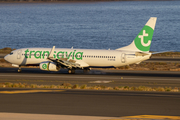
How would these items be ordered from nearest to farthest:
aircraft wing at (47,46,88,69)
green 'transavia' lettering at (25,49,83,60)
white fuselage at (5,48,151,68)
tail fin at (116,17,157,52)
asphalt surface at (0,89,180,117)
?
asphalt surface at (0,89,180,117) → aircraft wing at (47,46,88,69) → white fuselage at (5,48,151,68) → tail fin at (116,17,157,52) → green 'transavia' lettering at (25,49,83,60)

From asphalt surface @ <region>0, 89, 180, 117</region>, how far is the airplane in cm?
2093

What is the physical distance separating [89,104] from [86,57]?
86.8 ft

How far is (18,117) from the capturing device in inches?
764

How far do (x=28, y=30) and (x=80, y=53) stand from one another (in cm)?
14980

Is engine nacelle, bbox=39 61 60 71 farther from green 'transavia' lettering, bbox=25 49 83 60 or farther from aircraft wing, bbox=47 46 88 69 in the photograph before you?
green 'transavia' lettering, bbox=25 49 83 60

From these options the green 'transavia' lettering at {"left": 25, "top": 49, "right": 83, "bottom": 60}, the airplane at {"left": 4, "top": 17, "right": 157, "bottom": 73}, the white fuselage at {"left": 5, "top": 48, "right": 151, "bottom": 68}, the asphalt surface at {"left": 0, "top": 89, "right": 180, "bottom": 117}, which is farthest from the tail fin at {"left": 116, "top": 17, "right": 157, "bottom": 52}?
the asphalt surface at {"left": 0, "top": 89, "right": 180, "bottom": 117}

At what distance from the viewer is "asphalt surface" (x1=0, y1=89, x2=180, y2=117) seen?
2125cm

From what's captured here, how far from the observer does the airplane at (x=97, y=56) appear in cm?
4847

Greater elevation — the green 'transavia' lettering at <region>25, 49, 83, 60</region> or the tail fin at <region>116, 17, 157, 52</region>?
the tail fin at <region>116, 17, 157, 52</region>

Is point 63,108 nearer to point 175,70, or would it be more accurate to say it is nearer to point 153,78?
point 153,78

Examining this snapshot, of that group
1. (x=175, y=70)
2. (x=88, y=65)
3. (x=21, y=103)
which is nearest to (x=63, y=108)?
(x=21, y=103)

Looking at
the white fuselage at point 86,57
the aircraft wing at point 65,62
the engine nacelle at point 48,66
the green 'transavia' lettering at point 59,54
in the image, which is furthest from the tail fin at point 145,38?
the engine nacelle at point 48,66

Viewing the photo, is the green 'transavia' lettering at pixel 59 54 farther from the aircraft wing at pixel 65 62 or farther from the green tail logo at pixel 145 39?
the green tail logo at pixel 145 39

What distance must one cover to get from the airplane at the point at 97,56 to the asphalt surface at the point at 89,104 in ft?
68.7
